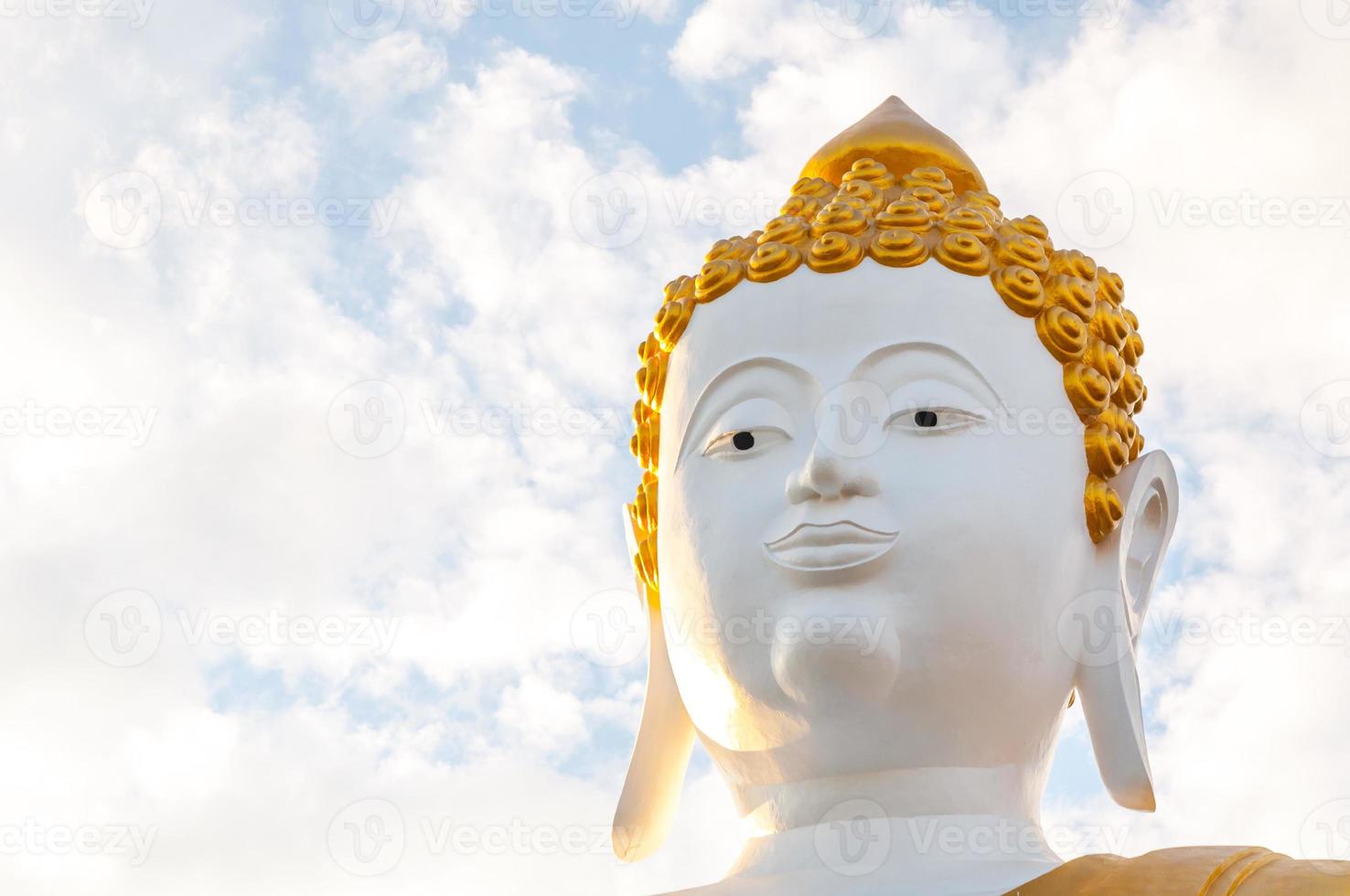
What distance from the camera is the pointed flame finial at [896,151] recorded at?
769cm

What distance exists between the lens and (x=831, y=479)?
647cm

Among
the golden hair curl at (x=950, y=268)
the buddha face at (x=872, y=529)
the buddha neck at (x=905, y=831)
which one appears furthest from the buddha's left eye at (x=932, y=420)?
the buddha neck at (x=905, y=831)

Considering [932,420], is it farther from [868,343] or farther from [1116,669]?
[1116,669]

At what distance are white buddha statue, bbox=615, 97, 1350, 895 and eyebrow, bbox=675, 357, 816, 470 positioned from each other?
10mm

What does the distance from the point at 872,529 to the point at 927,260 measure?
1.16 m

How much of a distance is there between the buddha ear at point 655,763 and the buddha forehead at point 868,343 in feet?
3.07

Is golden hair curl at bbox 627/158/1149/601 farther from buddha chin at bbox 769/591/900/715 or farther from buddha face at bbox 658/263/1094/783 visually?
buddha chin at bbox 769/591/900/715

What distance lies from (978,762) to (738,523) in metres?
1.16

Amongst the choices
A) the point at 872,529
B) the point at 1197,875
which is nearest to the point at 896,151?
the point at 872,529

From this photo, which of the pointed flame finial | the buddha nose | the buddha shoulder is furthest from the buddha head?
the buddha shoulder

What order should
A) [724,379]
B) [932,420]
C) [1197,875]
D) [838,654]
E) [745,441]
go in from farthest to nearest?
[724,379]
[745,441]
[932,420]
[838,654]
[1197,875]

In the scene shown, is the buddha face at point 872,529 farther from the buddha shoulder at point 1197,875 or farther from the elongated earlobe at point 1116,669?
the buddha shoulder at point 1197,875

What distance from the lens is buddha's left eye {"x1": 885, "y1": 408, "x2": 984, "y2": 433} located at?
6.66 metres

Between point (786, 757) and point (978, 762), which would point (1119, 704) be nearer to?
point (978, 762)
